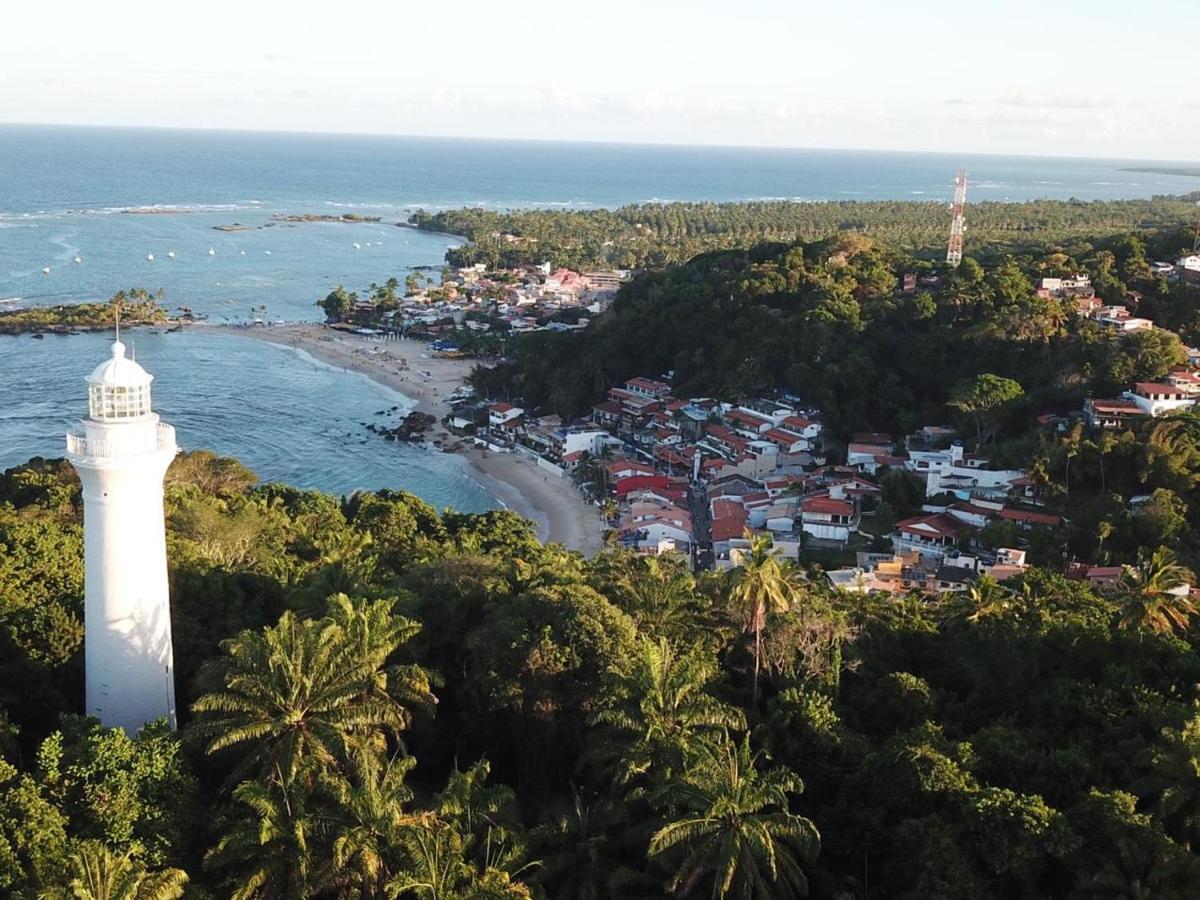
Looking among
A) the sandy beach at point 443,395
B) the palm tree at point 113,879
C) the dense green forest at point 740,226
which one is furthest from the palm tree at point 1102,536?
the dense green forest at point 740,226

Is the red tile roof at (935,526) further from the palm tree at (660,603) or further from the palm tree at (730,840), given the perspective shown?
the palm tree at (730,840)

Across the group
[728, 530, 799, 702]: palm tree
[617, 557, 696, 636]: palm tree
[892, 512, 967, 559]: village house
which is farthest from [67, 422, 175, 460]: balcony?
[892, 512, 967, 559]: village house

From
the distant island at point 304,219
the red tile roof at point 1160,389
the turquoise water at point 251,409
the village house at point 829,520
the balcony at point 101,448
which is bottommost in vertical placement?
the turquoise water at point 251,409

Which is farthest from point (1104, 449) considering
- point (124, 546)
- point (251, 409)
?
point (251, 409)

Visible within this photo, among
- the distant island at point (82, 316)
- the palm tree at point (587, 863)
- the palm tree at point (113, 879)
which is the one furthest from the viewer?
the distant island at point (82, 316)

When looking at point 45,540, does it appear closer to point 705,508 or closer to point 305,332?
point 705,508

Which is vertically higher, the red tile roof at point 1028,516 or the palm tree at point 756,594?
the palm tree at point 756,594
